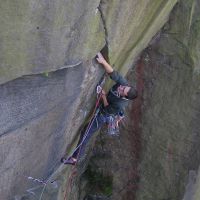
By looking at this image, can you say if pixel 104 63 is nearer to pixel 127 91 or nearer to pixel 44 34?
pixel 127 91

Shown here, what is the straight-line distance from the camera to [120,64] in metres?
6.62

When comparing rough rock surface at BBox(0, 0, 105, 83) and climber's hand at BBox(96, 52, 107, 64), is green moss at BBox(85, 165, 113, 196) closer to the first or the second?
climber's hand at BBox(96, 52, 107, 64)

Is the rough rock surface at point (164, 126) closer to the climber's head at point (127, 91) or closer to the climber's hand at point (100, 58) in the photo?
the climber's head at point (127, 91)

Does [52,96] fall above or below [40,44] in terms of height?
below

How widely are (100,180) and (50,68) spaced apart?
3843 mm

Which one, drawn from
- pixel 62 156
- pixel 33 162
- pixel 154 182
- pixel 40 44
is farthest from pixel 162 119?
pixel 40 44

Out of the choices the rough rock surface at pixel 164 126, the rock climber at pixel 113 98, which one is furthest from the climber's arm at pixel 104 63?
the rough rock surface at pixel 164 126

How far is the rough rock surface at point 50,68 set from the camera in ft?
14.5

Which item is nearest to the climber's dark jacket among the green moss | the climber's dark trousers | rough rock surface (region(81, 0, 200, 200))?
the climber's dark trousers

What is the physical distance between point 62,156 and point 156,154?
1.70 metres

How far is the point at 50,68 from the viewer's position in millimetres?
4832

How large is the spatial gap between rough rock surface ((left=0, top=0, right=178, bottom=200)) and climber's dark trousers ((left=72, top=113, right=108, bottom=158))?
159mm

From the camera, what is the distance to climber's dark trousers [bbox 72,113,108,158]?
654 cm

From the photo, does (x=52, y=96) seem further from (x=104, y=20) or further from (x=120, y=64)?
(x=120, y=64)
